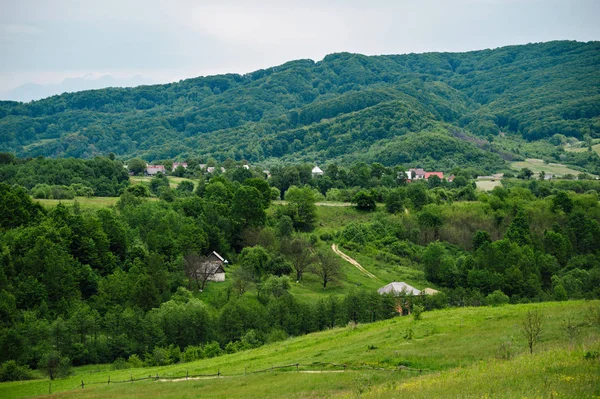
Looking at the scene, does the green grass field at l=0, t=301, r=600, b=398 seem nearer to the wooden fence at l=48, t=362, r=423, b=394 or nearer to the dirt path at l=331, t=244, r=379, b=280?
the wooden fence at l=48, t=362, r=423, b=394

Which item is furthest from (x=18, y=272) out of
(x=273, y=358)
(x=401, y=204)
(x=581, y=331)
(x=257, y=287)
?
(x=401, y=204)

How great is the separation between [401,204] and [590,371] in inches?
2980

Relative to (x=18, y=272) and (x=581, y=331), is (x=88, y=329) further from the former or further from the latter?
(x=581, y=331)

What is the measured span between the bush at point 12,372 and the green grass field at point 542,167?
142 metres

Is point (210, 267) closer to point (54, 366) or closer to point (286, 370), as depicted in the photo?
point (54, 366)

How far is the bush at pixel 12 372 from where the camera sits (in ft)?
124

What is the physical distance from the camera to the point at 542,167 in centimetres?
16425

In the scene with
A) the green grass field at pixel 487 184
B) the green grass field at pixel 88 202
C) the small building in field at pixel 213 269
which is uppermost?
the green grass field at pixel 88 202

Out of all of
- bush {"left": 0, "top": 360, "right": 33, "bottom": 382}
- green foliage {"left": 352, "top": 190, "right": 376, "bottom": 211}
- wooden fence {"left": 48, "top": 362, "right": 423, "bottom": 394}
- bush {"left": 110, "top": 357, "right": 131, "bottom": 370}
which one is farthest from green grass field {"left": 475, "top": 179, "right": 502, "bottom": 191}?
bush {"left": 0, "top": 360, "right": 33, "bottom": 382}

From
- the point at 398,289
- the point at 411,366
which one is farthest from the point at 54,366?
the point at 398,289

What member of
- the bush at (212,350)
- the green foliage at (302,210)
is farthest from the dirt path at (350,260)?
the bush at (212,350)

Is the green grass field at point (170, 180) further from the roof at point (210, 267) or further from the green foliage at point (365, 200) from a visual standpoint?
the roof at point (210, 267)

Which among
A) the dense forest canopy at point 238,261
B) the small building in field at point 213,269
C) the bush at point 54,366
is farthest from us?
the small building in field at point 213,269

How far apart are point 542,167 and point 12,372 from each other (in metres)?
157
